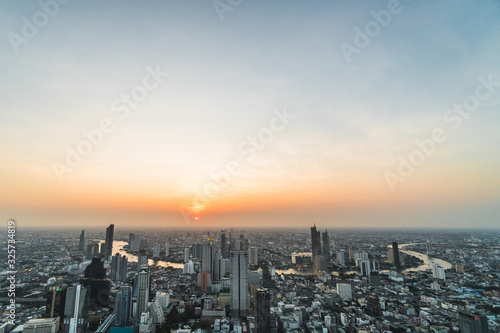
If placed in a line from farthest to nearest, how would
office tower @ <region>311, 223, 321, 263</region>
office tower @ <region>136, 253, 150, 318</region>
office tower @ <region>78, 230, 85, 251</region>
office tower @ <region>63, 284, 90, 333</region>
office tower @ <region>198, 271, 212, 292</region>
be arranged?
office tower @ <region>311, 223, 321, 263</region> < office tower @ <region>78, 230, 85, 251</region> < office tower @ <region>198, 271, 212, 292</region> < office tower @ <region>136, 253, 150, 318</region> < office tower @ <region>63, 284, 90, 333</region>

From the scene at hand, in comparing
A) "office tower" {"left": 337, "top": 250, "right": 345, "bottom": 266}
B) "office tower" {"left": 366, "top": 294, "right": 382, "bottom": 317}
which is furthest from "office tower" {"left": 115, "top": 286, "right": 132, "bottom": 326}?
"office tower" {"left": 337, "top": 250, "right": 345, "bottom": 266}

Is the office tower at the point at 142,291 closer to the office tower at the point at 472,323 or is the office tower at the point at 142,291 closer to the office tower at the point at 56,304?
the office tower at the point at 56,304

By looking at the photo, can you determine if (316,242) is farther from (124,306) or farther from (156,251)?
(124,306)

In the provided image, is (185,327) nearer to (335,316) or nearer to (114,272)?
(335,316)

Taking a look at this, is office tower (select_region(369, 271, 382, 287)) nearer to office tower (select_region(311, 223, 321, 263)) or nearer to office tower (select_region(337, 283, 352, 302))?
office tower (select_region(337, 283, 352, 302))

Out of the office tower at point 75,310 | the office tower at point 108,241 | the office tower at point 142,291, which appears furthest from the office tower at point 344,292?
the office tower at point 108,241

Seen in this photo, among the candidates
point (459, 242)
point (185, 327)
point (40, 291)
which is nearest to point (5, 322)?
point (40, 291)
